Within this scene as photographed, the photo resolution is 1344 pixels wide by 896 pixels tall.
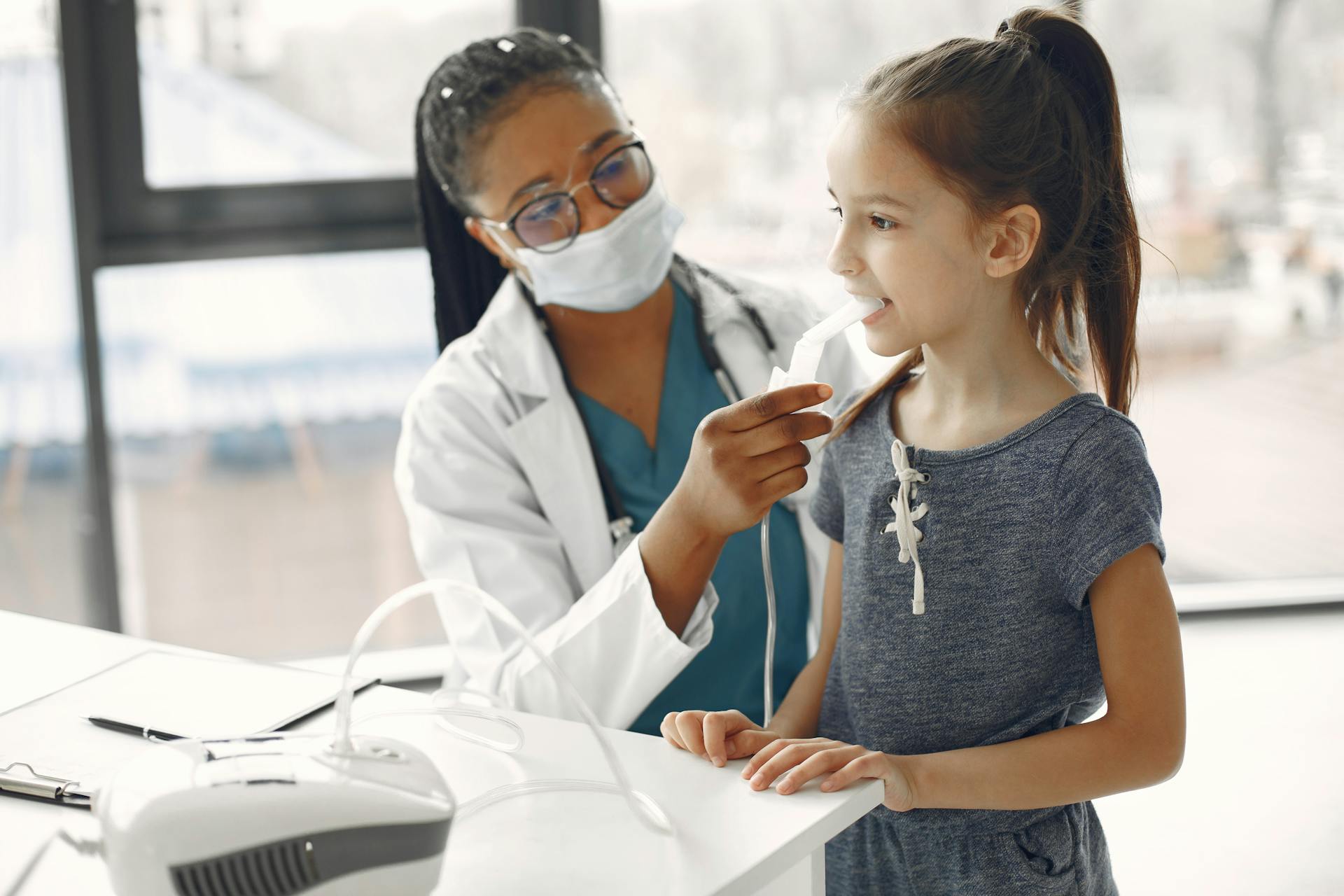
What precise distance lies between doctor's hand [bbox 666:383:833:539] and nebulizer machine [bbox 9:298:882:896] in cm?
43

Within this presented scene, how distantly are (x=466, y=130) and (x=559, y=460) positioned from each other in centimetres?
41

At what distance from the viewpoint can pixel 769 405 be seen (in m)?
1.05

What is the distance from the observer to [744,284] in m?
1.69

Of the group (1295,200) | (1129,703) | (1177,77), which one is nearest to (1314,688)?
(1295,200)

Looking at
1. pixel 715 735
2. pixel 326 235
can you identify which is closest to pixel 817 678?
pixel 715 735

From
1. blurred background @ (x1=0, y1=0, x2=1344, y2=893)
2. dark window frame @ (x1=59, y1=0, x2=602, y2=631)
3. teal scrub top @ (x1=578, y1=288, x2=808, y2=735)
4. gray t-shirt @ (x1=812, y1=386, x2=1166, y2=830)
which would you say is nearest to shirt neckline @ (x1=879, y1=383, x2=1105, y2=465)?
gray t-shirt @ (x1=812, y1=386, x2=1166, y2=830)

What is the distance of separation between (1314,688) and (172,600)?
7.93 ft

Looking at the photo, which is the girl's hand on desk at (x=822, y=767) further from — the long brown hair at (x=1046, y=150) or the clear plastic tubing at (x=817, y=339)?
the long brown hair at (x=1046, y=150)

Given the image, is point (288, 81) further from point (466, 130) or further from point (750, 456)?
point (750, 456)

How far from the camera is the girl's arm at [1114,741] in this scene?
96 centimetres

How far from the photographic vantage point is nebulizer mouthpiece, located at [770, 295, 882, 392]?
105 cm

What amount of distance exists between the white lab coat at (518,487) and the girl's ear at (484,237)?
0.03 meters

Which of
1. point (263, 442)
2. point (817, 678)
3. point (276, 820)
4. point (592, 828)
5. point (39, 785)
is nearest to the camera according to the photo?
point (276, 820)

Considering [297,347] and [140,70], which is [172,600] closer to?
[297,347]
